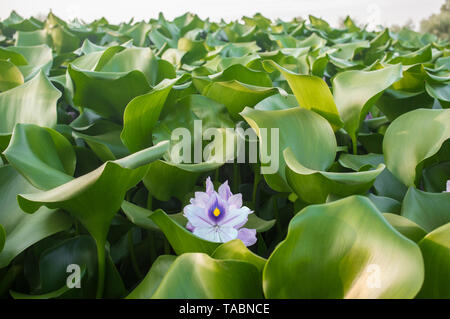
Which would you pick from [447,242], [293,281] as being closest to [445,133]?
[447,242]

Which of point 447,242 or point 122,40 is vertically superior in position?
point 447,242

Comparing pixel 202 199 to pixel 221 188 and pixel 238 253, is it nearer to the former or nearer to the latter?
pixel 221 188

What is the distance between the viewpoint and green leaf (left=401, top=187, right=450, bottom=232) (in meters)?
0.63

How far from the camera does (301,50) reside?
1.62 meters

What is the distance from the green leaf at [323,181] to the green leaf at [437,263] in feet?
0.41

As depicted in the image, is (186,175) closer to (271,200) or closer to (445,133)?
(271,200)

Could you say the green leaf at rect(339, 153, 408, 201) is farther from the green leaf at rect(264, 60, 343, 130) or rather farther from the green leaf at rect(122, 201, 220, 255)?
the green leaf at rect(122, 201, 220, 255)

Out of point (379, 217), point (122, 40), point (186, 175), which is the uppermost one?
point (379, 217)

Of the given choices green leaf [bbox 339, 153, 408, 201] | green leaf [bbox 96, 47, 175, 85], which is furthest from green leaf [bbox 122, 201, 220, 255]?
green leaf [bbox 96, 47, 175, 85]

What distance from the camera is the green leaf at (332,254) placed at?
1.54 feet

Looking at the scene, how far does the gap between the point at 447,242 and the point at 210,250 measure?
27 centimetres

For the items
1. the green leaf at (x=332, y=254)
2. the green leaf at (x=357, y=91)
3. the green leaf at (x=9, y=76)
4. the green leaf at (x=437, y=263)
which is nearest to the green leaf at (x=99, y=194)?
the green leaf at (x=332, y=254)

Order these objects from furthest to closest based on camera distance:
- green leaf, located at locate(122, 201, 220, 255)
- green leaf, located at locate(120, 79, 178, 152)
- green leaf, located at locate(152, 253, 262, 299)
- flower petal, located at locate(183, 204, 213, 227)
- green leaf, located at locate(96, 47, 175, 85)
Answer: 1. green leaf, located at locate(96, 47, 175, 85)
2. green leaf, located at locate(120, 79, 178, 152)
3. flower petal, located at locate(183, 204, 213, 227)
4. green leaf, located at locate(122, 201, 220, 255)
5. green leaf, located at locate(152, 253, 262, 299)

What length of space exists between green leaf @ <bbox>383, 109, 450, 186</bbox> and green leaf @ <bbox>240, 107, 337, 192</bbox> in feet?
0.37
